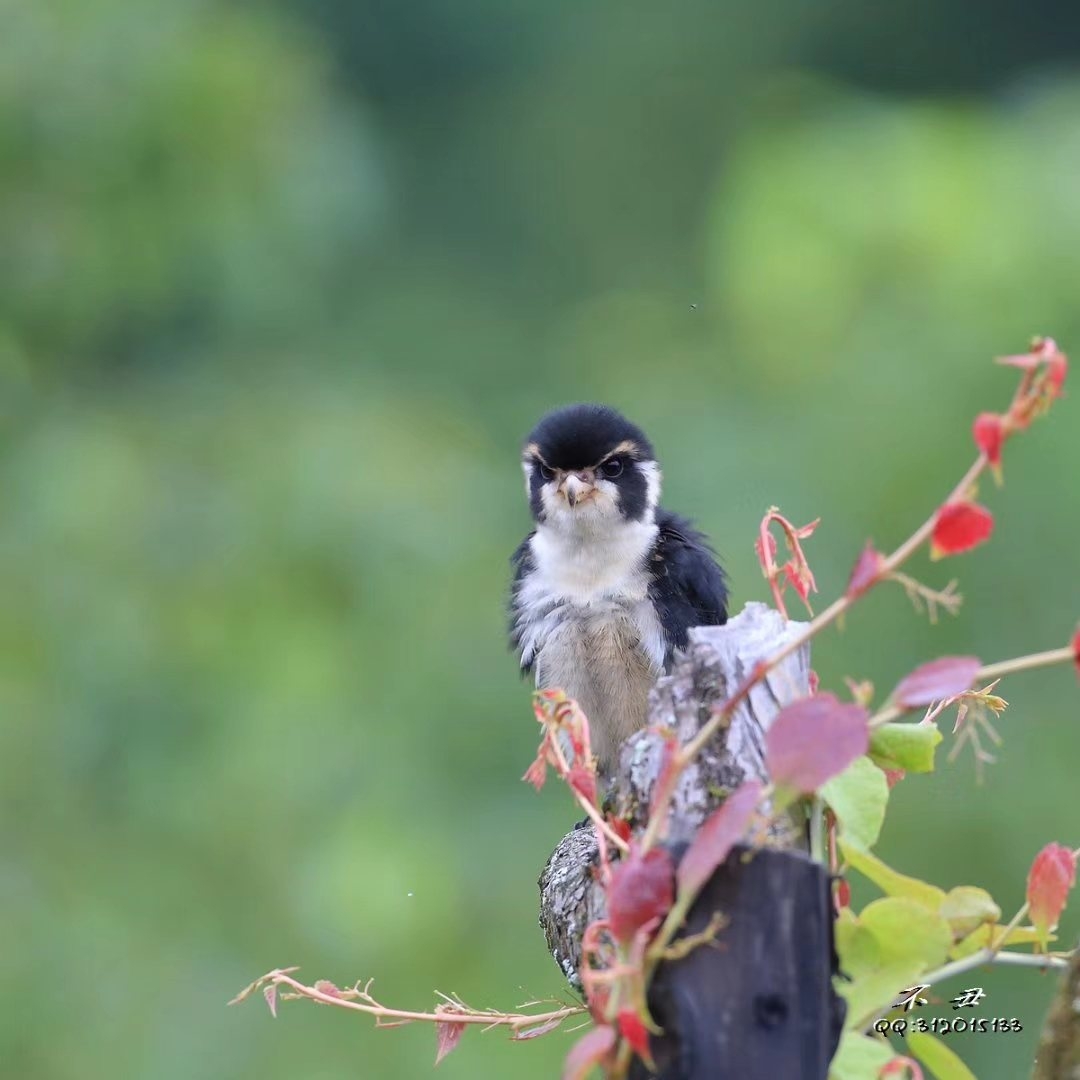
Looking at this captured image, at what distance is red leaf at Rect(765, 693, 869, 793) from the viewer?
1.31 m

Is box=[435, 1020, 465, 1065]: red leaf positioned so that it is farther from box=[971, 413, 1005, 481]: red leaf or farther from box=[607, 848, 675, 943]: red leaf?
box=[971, 413, 1005, 481]: red leaf

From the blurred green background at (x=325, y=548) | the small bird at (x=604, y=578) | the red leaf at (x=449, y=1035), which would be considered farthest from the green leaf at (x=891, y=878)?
the blurred green background at (x=325, y=548)

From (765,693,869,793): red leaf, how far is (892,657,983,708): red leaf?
4 cm

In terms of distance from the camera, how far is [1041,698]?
5941 mm

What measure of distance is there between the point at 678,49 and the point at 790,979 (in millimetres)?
10047

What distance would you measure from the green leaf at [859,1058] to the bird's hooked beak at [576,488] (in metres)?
2.10

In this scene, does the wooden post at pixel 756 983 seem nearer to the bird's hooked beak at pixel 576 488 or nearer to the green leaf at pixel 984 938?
the green leaf at pixel 984 938

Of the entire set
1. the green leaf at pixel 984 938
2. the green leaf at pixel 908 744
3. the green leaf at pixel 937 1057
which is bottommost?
the green leaf at pixel 937 1057

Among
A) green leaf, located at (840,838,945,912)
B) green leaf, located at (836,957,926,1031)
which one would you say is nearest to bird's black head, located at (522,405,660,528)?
green leaf, located at (840,838,945,912)

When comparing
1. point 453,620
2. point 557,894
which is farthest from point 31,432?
point 557,894

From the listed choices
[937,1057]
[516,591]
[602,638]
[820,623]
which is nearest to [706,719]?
[820,623]

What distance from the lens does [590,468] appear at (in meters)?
3.53

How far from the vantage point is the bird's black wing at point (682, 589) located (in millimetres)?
3338

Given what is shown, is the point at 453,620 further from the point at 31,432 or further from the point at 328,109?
the point at 328,109
